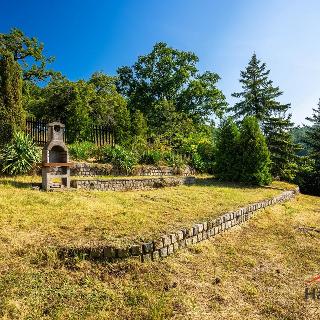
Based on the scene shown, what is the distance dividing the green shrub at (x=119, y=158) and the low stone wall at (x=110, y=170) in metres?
0.25

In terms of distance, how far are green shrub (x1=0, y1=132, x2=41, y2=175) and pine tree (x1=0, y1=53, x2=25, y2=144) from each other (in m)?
1.41

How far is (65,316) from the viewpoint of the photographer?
14.9 ft

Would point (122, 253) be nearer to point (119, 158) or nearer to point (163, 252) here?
point (163, 252)

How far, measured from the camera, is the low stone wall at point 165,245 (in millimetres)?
6023

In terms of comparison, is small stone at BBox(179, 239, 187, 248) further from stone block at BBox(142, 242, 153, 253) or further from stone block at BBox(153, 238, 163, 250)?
stone block at BBox(142, 242, 153, 253)

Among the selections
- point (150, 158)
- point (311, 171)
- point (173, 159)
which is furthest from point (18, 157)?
point (311, 171)

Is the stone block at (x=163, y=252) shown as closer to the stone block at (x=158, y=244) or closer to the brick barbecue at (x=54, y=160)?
the stone block at (x=158, y=244)

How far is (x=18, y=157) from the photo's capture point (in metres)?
12.3

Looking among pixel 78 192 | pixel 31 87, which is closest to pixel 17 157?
pixel 78 192

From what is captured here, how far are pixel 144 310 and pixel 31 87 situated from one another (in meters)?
31.6

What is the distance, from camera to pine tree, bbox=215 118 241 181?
17.2 meters

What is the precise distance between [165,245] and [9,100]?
11.3 metres

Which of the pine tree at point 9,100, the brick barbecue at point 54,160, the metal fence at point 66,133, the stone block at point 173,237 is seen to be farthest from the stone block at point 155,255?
the metal fence at point 66,133

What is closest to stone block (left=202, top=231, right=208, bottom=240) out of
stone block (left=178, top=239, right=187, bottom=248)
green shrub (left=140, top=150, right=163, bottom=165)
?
stone block (left=178, top=239, right=187, bottom=248)
